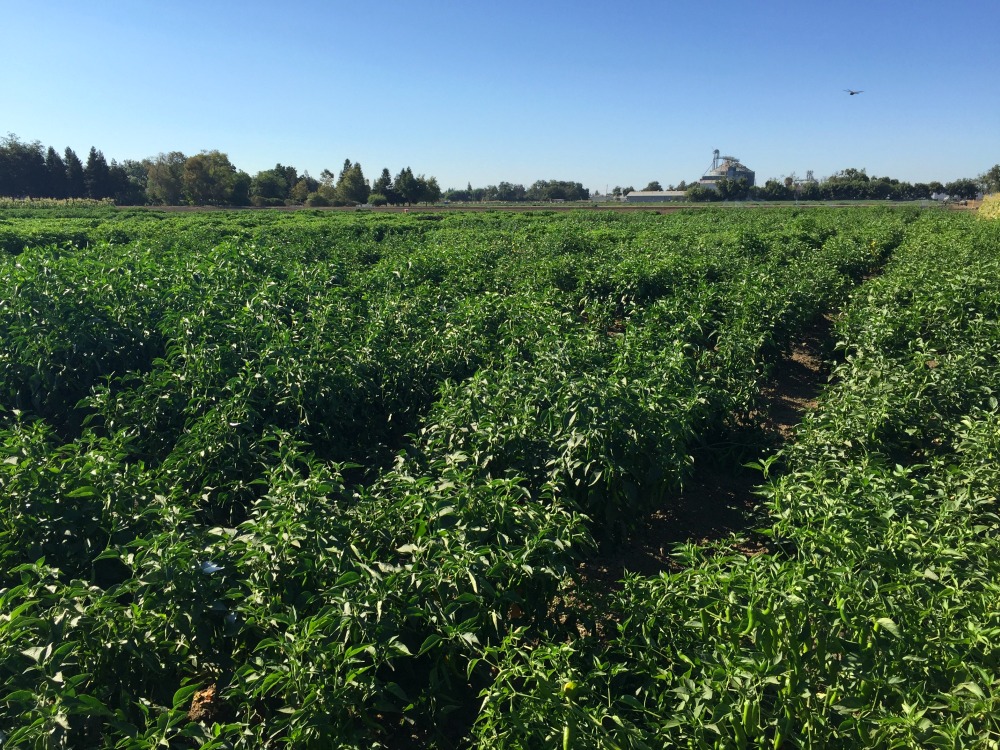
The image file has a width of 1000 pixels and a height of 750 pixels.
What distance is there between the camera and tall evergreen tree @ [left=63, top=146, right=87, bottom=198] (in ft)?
226

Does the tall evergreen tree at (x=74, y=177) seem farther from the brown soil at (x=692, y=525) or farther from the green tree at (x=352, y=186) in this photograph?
the brown soil at (x=692, y=525)

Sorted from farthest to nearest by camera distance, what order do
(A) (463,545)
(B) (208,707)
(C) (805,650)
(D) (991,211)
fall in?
(D) (991,211) < (B) (208,707) < (A) (463,545) < (C) (805,650)

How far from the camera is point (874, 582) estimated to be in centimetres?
268

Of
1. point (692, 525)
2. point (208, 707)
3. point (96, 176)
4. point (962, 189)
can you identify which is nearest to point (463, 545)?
point (208, 707)

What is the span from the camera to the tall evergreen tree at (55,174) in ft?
221

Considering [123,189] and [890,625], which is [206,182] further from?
[890,625]

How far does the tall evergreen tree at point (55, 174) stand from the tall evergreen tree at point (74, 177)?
506 millimetres

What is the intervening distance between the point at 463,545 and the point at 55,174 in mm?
85028

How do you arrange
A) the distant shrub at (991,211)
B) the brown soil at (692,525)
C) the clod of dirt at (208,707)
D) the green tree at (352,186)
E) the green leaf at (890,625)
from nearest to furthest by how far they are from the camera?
the green leaf at (890,625) → the clod of dirt at (208,707) → the brown soil at (692,525) → the distant shrub at (991,211) → the green tree at (352,186)

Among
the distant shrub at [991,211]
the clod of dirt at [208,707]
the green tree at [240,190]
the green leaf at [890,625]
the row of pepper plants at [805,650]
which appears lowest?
the clod of dirt at [208,707]

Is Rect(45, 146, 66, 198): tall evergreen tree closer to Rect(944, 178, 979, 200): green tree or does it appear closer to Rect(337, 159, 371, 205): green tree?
Rect(337, 159, 371, 205): green tree

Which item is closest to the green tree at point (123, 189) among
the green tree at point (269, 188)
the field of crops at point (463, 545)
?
the green tree at point (269, 188)

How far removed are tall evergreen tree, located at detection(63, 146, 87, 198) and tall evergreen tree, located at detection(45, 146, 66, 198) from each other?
0.51 metres

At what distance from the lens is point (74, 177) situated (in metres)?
69.2
